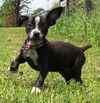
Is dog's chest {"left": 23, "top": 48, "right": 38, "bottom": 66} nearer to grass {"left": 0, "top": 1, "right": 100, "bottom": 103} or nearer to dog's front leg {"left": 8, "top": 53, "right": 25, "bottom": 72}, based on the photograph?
dog's front leg {"left": 8, "top": 53, "right": 25, "bottom": 72}

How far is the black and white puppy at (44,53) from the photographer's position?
445 cm

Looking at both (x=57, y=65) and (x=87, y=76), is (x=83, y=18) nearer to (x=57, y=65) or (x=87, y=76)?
(x=87, y=76)

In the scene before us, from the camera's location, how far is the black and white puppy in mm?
4445

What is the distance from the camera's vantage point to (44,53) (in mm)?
4652

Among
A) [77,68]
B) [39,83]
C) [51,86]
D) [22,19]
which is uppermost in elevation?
[22,19]

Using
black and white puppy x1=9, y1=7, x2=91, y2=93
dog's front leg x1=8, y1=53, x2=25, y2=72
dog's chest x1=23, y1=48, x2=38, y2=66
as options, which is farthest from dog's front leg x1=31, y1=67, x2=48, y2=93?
dog's front leg x1=8, y1=53, x2=25, y2=72

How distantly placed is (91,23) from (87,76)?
21.0 feet

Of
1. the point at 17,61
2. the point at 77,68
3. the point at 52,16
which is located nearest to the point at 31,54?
the point at 17,61

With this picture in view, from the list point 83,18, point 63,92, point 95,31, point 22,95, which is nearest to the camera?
point 22,95

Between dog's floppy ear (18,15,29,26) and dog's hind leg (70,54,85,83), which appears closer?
dog's floppy ear (18,15,29,26)

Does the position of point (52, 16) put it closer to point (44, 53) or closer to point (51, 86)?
point (44, 53)

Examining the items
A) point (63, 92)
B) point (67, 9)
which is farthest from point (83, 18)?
point (63, 92)

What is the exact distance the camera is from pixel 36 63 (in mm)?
4598

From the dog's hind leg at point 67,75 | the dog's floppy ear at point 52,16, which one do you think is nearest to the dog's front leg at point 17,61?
the dog's floppy ear at point 52,16
